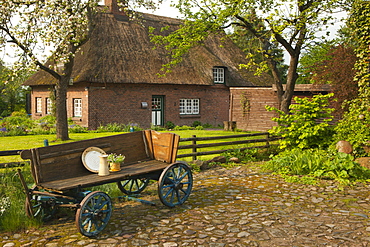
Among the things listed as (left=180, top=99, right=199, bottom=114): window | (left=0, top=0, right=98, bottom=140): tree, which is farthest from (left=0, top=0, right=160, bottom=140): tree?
(left=180, top=99, right=199, bottom=114): window

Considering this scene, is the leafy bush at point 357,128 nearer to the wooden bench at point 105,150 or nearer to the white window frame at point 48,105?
the wooden bench at point 105,150

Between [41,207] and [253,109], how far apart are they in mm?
17052

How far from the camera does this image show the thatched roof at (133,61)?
22312 millimetres

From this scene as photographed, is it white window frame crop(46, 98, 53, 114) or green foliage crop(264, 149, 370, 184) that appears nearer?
green foliage crop(264, 149, 370, 184)

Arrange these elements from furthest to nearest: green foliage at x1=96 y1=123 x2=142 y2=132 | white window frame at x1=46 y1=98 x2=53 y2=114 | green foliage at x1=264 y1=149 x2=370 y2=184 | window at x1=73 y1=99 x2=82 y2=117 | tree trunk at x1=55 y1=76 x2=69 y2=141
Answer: white window frame at x1=46 y1=98 x2=53 y2=114 → window at x1=73 y1=99 x2=82 y2=117 → green foliage at x1=96 y1=123 x2=142 y2=132 → tree trunk at x1=55 y1=76 x2=69 y2=141 → green foliage at x1=264 y1=149 x2=370 y2=184

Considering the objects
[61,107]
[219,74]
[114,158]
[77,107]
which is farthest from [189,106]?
[114,158]

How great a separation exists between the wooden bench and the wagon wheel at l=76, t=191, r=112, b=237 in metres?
0.24

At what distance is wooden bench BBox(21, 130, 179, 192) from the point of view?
5.52 meters

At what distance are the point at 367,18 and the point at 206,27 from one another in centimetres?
533

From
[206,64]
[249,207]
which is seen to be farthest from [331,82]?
[206,64]

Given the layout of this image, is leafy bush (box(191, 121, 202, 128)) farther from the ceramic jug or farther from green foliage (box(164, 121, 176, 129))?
the ceramic jug

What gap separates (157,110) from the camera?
2481cm

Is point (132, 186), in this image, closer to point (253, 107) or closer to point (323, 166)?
point (323, 166)

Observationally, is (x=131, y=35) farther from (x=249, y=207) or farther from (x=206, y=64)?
(x=249, y=207)
